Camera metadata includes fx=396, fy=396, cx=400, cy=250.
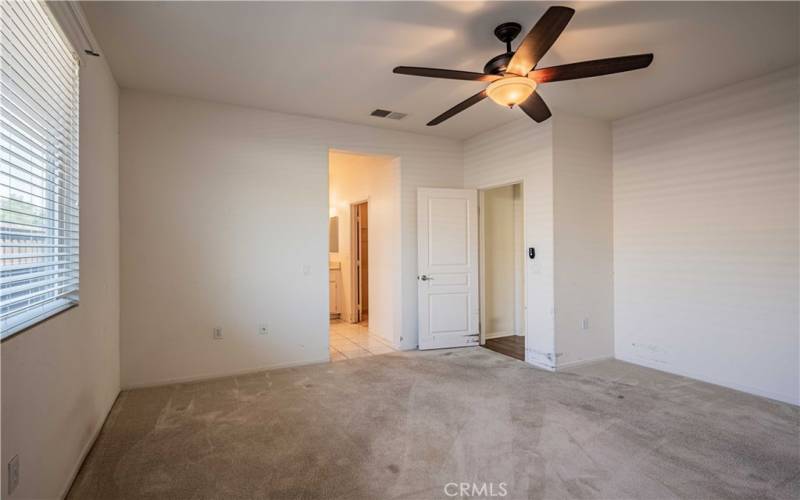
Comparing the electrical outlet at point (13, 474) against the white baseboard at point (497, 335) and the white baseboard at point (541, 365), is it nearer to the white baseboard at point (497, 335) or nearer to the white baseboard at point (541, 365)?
the white baseboard at point (541, 365)

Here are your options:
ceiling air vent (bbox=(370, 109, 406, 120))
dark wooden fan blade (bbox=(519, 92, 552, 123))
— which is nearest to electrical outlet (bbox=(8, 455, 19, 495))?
dark wooden fan blade (bbox=(519, 92, 552, 123))

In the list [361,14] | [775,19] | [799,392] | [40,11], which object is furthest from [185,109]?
[799,392]

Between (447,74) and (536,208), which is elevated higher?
(447,74)

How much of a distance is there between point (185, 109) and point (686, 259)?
515 cm

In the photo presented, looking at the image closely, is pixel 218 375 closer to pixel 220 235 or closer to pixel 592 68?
pixel 220 235

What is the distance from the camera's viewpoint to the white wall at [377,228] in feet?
16.8

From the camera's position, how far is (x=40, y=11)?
77.3 inches

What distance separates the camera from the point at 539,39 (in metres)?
2.07

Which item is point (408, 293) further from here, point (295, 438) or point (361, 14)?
point (361, 14)

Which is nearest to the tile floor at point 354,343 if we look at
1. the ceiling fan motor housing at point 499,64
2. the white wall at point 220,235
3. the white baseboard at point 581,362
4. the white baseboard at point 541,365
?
the white wall at point 220,235

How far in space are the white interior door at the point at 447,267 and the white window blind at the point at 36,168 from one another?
11.3 feet

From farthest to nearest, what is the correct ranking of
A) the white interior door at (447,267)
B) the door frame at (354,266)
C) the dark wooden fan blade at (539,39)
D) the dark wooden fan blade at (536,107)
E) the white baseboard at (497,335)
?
the door frame at (354,266) → the white baseboard at (497,335) → the white interior door at (447,267) → the dark wooden fan blade at (536,107) → the dark wooden fan blade at (539,39)

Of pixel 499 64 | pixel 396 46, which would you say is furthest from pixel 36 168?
pixel 499 64

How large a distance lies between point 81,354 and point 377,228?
3.71m
